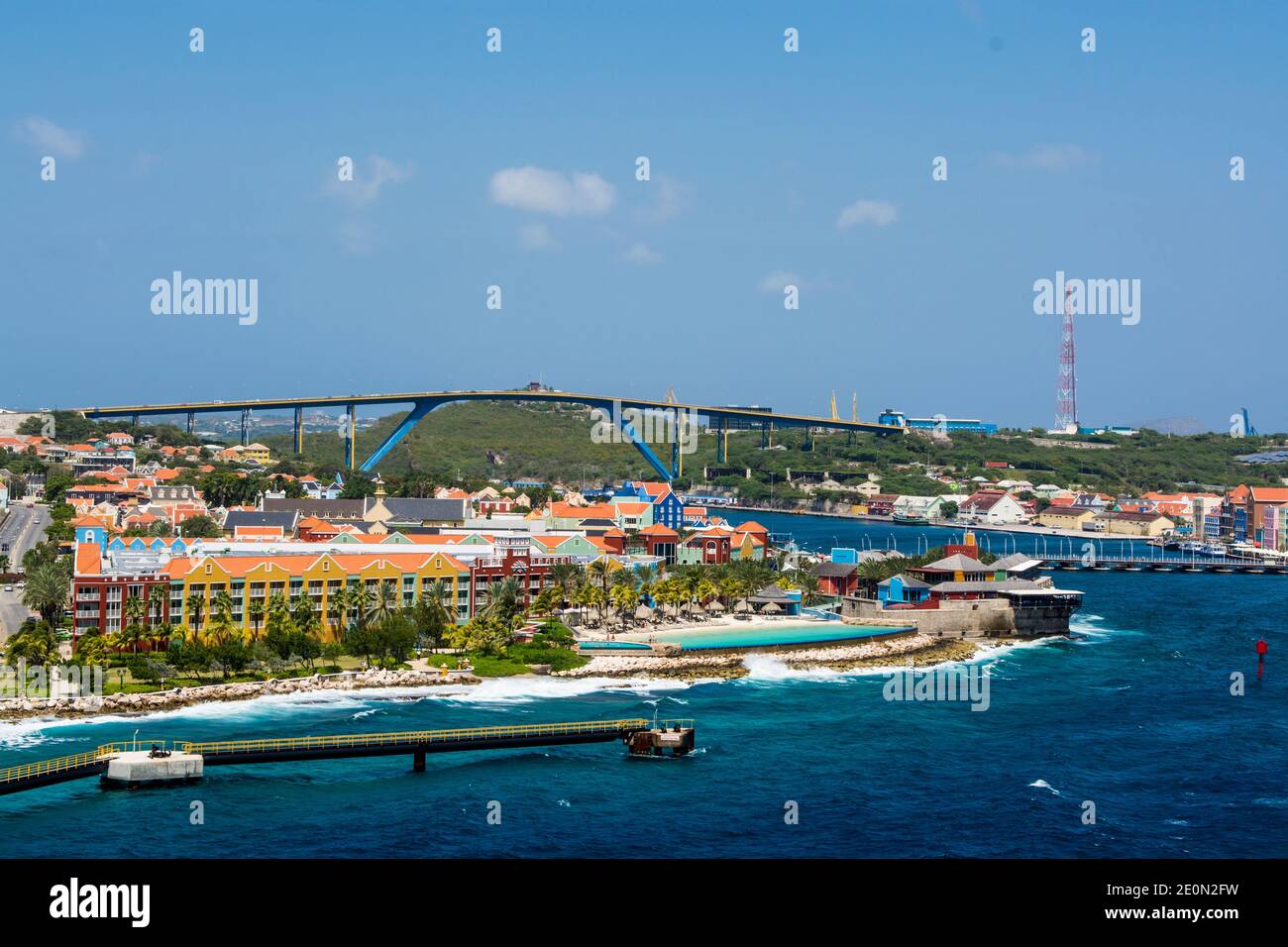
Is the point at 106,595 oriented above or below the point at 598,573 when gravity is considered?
above

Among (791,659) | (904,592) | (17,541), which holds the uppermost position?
(17,541)

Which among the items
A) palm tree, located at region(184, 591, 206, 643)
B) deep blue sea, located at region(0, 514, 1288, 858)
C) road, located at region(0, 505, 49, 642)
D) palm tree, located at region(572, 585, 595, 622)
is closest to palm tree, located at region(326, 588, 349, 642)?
palm tree, located at region(184, 591, 206, 643)

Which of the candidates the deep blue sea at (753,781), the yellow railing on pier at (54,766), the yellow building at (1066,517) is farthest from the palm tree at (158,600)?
the yellow building at (1066,517)

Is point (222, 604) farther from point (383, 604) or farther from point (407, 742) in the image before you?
point (407, 742)

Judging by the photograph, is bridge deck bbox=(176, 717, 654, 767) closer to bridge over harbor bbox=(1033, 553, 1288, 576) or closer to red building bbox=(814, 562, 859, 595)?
red building bbox=(814, 562, 859, 595)

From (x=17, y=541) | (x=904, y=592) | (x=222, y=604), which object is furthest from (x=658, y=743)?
(x=17, y=541)

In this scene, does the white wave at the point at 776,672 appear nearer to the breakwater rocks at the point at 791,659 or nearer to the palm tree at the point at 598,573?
the breakwater rocks at the point at 791,659
